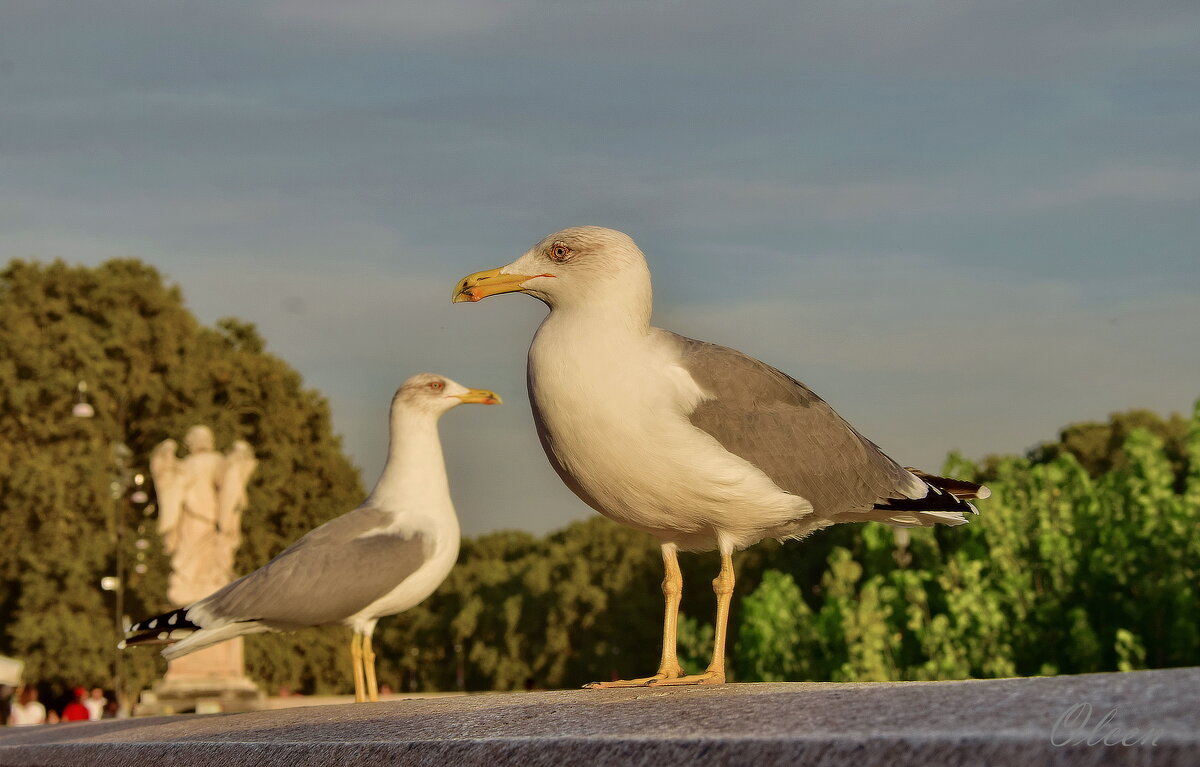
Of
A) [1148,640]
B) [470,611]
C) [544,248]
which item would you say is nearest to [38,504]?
[470,611]

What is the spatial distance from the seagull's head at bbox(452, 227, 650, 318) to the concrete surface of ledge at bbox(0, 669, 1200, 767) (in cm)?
162

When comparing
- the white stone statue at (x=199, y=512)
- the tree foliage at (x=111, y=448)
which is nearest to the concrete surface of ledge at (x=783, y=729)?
the white stone statue at (x=199, y=512)

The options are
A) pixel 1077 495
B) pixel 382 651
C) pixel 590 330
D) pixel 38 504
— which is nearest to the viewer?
pixel 590 330

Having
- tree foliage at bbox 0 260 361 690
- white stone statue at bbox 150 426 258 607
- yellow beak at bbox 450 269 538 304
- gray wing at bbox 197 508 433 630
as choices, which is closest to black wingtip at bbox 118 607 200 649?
gray wing at bbox 197 508 433 630

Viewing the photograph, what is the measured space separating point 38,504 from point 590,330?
3172 cm

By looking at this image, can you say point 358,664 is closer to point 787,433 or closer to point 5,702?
point 787,433

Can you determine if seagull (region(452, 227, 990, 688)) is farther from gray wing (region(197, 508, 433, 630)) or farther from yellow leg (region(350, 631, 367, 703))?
yellow leg (region(350, 631, 367, 703))

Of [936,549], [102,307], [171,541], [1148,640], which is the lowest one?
[1148,640]

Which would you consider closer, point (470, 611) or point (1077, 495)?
point (1077, 495)

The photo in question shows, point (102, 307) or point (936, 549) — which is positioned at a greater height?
point (102, 307)

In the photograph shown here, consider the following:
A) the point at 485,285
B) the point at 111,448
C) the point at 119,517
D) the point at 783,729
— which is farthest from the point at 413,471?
the point at 111,448

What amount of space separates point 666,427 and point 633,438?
0.49ft

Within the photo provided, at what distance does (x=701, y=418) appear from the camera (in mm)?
5754

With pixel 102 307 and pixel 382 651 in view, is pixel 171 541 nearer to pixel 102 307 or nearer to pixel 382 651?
pixel 102 307
